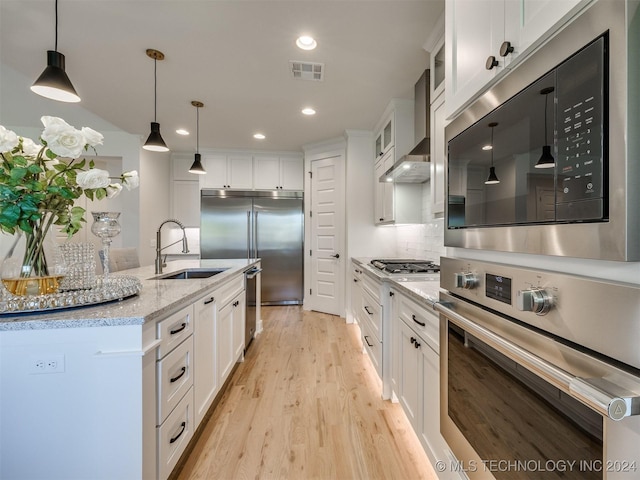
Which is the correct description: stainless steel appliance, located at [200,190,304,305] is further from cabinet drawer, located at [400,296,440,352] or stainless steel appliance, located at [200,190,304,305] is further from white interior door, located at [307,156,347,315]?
cabinet drawer, located at [400,296,440,352]

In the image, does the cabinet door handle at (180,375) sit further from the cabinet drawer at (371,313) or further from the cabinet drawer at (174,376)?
the cabinet drawer at (371,313)

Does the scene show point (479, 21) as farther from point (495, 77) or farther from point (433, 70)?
point (433, 70)

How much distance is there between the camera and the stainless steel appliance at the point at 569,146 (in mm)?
437

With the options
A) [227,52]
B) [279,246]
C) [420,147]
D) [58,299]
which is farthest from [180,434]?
[279,246]

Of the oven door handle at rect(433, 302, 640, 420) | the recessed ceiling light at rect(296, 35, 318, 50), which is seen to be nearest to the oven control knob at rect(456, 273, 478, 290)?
the oven door handle at rect(433, 302, 640, 420)

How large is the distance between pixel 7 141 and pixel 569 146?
1.67 m

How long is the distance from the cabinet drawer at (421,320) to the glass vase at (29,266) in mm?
1614

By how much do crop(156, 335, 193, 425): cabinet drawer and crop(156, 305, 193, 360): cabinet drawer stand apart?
3cm

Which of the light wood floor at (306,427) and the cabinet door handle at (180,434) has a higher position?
the cabinet door handle at (180,434)

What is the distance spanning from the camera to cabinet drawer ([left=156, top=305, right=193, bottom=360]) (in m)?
1.18

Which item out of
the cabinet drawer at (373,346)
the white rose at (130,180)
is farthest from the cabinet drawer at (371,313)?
the white rose at (130,180)

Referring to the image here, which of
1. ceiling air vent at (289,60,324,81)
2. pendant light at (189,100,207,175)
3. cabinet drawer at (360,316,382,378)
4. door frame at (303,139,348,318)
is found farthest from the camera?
door frame at (303,139,348,318)

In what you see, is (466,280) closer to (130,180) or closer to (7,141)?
(130,180)

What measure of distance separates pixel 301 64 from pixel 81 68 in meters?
1.94
